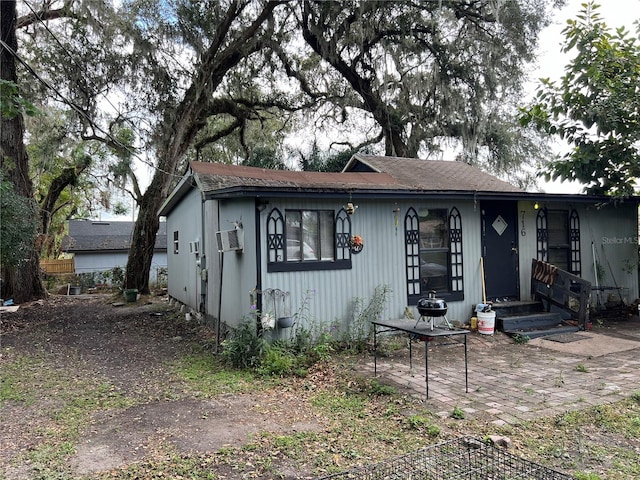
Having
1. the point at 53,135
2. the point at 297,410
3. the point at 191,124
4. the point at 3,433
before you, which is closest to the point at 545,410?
the point at 297,410

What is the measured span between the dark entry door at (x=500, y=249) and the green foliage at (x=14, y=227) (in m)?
8.98

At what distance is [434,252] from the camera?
24.4 ft

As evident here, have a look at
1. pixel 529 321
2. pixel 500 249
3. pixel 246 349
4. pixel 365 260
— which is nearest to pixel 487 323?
pixel 529 321

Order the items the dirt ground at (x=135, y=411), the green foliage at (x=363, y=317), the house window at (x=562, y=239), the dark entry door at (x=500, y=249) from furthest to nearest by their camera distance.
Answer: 1. the house window at (x=562, y=239)
2. the dark entry door at (x=500, y=249)
3. the green foliage at (x=363, y=317)
4. the dirt ground at (x=135, y=411)

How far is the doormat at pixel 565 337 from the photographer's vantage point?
6820mm

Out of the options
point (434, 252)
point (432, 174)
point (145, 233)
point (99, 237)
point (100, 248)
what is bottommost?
point (434, 252)

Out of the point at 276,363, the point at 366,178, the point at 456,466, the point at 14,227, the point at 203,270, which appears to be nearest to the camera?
the point at 456,466

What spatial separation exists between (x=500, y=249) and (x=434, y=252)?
1.45 meters

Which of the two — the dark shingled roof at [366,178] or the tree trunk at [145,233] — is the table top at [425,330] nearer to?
the dark shingled roof at [366,178]

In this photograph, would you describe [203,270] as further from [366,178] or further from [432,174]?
[432,174]

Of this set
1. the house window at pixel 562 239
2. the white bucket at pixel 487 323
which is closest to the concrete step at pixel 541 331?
the white bucket at pixel 487 323

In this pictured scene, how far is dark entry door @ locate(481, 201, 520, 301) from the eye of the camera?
7.86m

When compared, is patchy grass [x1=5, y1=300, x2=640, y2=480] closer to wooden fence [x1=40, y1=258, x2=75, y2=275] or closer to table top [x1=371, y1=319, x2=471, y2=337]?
table top [x1=371, y1=319, x2=471, y2=337]

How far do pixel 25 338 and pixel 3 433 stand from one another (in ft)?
16.5
